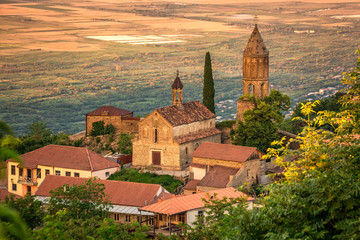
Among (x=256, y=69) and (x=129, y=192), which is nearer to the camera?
(x=129, y=192)

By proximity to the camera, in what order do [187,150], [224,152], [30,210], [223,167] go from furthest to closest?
[187,150], [224,152], [223,167], [30,210]

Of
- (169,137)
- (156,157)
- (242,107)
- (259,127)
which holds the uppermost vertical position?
(242,107)

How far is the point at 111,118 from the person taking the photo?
6372 centimetres

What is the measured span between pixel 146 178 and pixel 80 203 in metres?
12.6

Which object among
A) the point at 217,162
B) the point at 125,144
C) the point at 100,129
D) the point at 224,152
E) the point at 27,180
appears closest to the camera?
the point at 217,162

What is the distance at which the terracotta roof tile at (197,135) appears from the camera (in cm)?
5434

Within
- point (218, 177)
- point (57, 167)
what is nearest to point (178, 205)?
point (218, 177)

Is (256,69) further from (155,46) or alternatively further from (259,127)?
(155,46)

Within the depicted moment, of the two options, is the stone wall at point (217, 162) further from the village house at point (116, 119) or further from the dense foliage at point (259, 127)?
the village house at point (116, 119)

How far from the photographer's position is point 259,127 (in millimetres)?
54531

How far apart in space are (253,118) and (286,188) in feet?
119

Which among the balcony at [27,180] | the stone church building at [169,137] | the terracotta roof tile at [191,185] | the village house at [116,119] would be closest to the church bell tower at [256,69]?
the stone church building at [169,137]

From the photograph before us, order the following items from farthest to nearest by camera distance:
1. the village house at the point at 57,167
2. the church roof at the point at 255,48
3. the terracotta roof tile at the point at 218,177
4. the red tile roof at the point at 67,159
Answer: the church roof at the point at 255,48
the red tile roof at the point at 67,159
the village house at the point at 57,167
the terracotta roof tile at the point at 218,177

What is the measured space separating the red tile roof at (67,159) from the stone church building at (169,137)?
261 centimetres
